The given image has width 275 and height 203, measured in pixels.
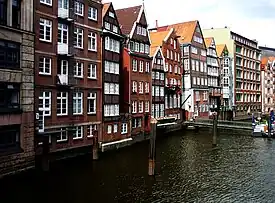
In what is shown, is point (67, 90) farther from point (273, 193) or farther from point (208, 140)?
point (208, 140)

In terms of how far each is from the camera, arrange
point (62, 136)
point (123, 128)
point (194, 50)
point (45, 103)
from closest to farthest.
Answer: point (45, 103) → point (62, 136) → point (123, 128) → point (194, 50)

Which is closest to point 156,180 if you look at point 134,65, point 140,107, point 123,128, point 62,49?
point 62,49

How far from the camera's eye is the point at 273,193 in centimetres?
2408

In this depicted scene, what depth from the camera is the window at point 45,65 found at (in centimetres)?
3048

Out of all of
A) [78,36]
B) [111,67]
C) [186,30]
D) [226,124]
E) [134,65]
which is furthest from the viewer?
[186,30]

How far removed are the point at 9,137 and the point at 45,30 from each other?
33.6ft

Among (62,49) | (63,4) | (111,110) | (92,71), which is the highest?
(63,4)

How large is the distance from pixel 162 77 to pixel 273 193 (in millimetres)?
36322

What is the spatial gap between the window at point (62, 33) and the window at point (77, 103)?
17.4 ft

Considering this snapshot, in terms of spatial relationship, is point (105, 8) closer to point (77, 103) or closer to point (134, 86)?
point (134, 86)

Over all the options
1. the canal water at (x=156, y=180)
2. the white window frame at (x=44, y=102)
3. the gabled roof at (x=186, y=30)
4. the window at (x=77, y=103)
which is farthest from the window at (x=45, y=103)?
the gabled roof at (x=186, y=30)

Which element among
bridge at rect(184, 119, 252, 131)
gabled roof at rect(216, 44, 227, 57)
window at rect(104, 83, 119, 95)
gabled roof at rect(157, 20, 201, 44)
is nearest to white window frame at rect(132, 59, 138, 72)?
window at rect(104, 83, 119, 95)

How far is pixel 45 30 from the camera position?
30844 millimetres

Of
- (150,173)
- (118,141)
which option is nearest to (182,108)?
(118,141)
